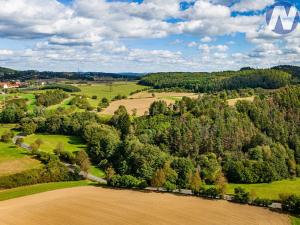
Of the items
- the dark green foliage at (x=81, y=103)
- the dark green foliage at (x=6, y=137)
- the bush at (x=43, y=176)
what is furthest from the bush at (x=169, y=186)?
the dark green foliage at (x=81, y=103)

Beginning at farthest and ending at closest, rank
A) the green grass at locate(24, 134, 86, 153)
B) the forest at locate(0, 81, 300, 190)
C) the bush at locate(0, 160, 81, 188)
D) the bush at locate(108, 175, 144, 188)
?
the green grass at locate(24, 134, 86, 153)
the forest at locate(0, 81, 300, 190)
the bush at locate(0, 160, 81, 188)
the bush at locate(108, 175, 144, 188)

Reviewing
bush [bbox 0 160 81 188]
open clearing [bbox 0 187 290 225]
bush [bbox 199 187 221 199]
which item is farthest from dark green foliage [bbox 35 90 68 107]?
bush [bbox 199 187 221 199]

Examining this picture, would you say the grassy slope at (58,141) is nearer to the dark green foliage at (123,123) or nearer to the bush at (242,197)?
the dark green foliage at (123,123)

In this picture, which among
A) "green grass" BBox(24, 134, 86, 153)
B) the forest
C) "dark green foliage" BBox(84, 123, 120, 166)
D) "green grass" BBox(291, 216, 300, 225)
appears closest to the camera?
"green grass" BBox(291, 216, 300, 225)

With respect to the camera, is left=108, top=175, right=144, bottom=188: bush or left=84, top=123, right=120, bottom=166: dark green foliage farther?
left=84, top=123, right=120, bottom=166: dark green foliage

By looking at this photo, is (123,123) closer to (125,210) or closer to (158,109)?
(158,109)

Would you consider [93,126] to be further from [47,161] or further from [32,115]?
[32,115]

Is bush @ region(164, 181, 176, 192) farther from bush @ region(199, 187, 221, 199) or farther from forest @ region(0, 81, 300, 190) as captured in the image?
bush @ region(199, 187, 221, 199)
